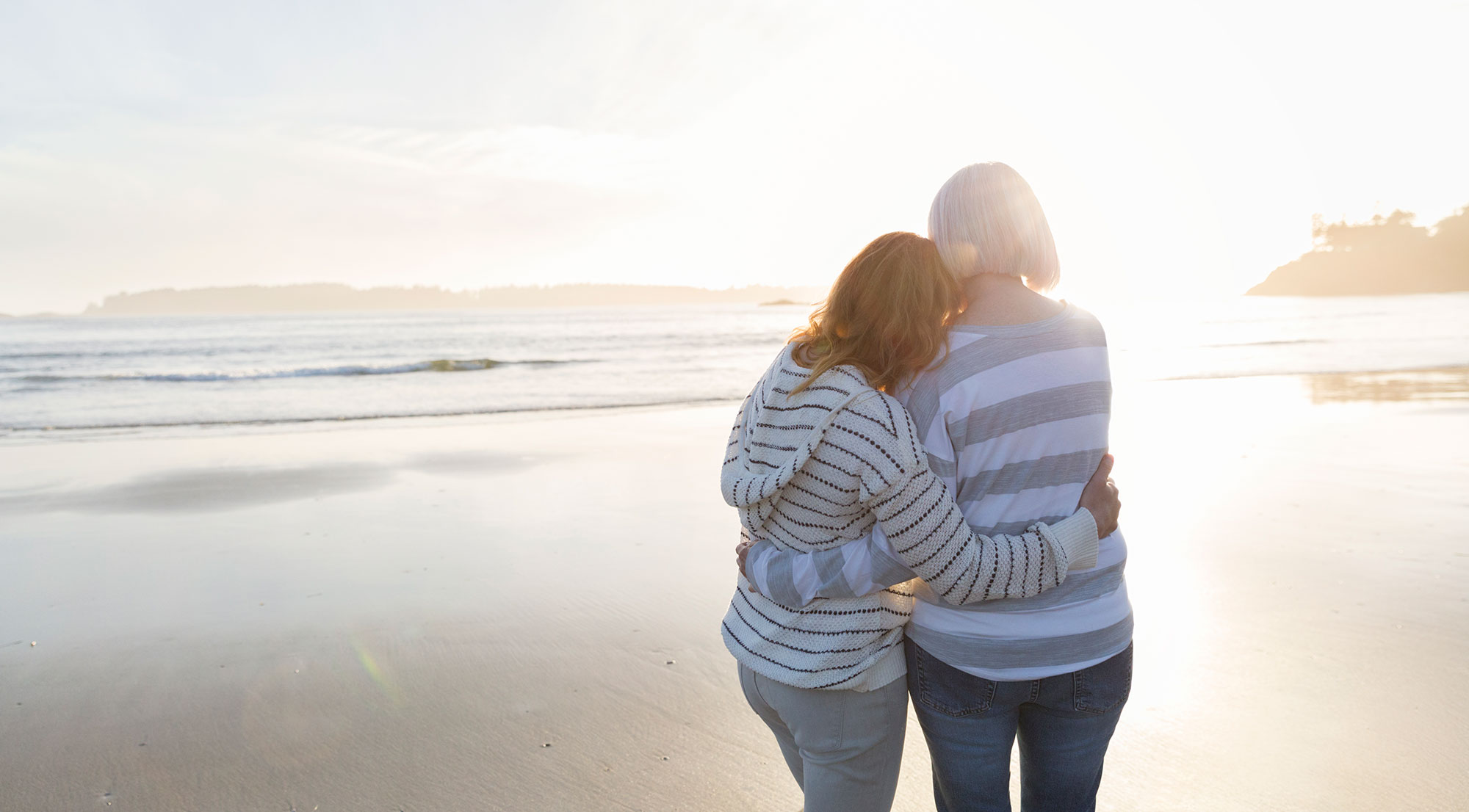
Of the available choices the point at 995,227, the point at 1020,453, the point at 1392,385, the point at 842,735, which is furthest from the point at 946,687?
the point at 1392,385

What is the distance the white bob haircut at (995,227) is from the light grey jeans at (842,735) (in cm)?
79

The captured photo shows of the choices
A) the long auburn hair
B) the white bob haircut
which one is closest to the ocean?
the white bob haircut

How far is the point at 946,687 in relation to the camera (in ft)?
5.12

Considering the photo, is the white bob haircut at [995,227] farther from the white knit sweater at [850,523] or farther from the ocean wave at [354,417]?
the ocean wave at [354,417]

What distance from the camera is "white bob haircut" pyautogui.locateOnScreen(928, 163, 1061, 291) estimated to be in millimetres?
1538

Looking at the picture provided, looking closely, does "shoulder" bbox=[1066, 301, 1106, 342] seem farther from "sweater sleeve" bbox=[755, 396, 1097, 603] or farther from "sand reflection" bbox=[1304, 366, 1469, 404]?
"sand reflection" bbox=[1304, 366, 1469, 404]

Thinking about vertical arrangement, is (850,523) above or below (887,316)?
below

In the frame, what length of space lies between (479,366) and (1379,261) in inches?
3955

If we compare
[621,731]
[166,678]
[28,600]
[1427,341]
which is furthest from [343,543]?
[1427,341]

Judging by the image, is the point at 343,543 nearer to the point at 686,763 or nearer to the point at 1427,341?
the point at 686,763

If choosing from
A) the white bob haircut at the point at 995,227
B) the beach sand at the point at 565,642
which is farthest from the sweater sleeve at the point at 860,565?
the beach sand at the point at 565,642

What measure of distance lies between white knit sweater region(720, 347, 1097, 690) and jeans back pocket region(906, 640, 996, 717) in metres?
0.04

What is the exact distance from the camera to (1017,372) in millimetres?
1458

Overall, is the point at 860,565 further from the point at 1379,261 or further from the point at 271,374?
the point at 1379,261
